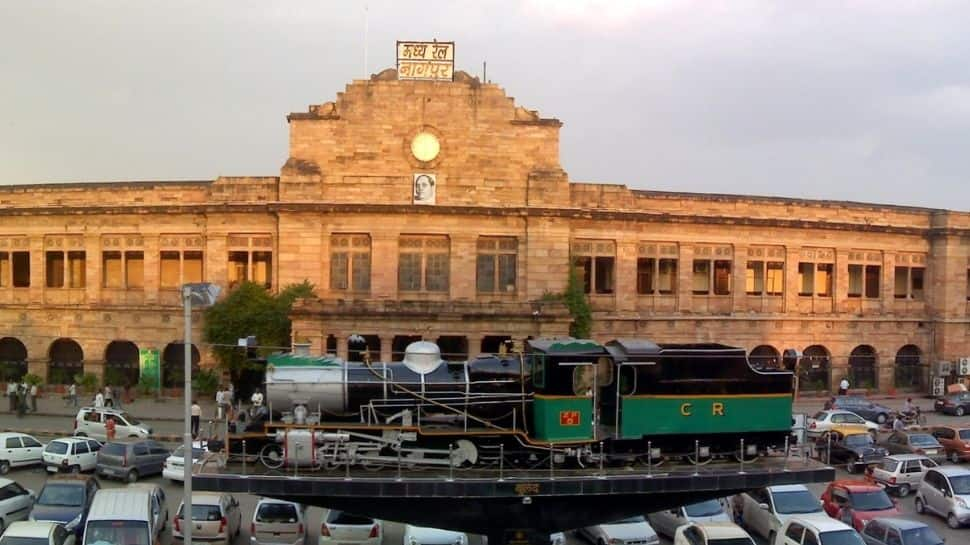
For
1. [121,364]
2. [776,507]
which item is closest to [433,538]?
[776,507]

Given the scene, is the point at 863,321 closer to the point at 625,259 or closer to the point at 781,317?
the point at 781,317

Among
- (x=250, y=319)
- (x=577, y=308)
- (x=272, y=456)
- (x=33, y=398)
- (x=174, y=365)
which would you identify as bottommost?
(x=33, y=398)

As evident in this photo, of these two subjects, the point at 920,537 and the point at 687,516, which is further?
the point at 687,516

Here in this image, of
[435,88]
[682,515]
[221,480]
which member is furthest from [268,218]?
[221,480]

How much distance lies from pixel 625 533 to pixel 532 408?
23.1 feet

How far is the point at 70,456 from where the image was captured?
31000 mm

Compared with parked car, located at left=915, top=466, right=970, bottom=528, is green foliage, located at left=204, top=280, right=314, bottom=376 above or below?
above

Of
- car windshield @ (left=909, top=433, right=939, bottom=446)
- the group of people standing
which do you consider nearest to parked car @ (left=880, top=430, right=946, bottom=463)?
car windshield @ (left=909, top=433, right=939, bottom=446)

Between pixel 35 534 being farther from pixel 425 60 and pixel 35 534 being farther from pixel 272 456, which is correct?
pixel 425 60

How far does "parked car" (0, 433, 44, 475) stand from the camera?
1240 inches

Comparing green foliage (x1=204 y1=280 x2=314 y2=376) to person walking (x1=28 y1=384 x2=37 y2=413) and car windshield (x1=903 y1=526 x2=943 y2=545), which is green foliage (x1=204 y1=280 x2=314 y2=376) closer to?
person walking (x1=28 y1=384 x2=37 y2=413)

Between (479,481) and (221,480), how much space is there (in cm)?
463

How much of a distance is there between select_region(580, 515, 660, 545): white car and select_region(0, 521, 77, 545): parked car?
13513mm

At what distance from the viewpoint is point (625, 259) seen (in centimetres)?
4944
